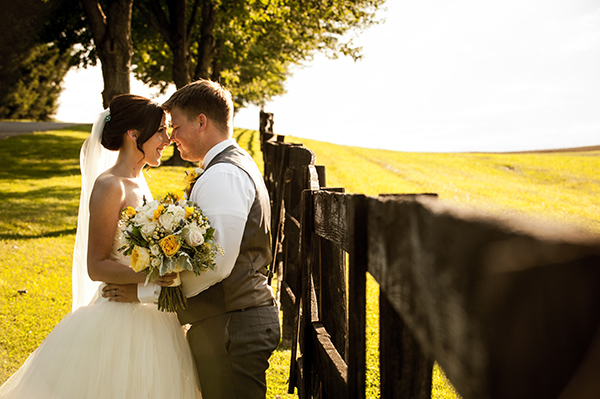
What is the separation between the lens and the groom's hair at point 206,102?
2816 mm

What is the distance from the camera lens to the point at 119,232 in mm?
3182

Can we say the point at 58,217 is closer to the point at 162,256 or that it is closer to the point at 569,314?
the point at 162,256

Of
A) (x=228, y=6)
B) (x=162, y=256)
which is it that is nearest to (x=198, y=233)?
(x=162, y=256)

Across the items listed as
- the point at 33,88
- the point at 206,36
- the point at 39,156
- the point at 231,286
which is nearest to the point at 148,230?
the point at 231,286

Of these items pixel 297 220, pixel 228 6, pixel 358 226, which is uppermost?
pixel 228 6

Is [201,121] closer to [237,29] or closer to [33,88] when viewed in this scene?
[237,29]

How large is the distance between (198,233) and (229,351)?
780 mm

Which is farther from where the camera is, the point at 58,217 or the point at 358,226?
the point at 58,217

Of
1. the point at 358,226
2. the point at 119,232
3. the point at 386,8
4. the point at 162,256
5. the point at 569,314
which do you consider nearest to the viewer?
the point at 569,314

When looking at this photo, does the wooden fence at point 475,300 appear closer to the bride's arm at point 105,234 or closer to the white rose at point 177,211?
the white rose at point 177,211

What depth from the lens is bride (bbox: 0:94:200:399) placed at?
2.83 meters

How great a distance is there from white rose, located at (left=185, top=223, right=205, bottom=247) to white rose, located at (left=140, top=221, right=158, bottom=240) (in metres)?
0.25

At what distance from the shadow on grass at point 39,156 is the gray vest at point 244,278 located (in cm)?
1721

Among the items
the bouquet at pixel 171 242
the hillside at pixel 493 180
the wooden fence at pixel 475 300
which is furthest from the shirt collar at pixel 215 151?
the hillside at pixel 493 180
